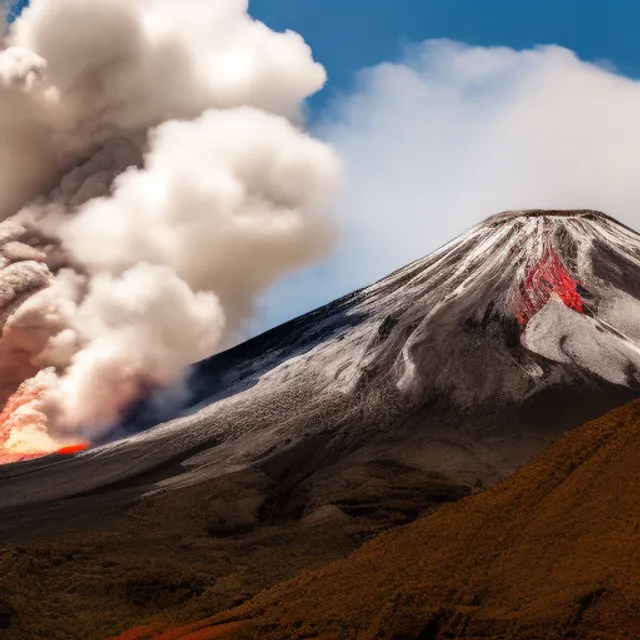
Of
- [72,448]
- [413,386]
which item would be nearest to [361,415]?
[413,386]

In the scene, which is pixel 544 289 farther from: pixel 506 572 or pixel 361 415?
pixel 506 572

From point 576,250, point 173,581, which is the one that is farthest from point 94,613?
point 576,250

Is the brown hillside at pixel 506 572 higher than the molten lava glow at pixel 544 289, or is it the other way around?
the molten lava glow at pixel 544 289

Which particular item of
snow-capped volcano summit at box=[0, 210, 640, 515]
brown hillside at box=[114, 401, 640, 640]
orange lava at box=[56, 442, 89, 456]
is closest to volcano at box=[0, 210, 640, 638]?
snow-capped volcano summit at box=[0, 210, 640, 515]

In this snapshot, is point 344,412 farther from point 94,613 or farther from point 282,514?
point 94,613

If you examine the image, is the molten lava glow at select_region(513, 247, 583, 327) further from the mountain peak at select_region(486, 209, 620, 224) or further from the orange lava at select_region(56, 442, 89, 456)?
the orange lava at select_region(56, 442, 89, 456)

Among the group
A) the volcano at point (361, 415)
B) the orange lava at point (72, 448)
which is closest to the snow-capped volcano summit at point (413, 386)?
the volcano at point (361, 415)

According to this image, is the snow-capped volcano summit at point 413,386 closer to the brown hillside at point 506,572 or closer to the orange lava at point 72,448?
the orange lava at point 72,448
